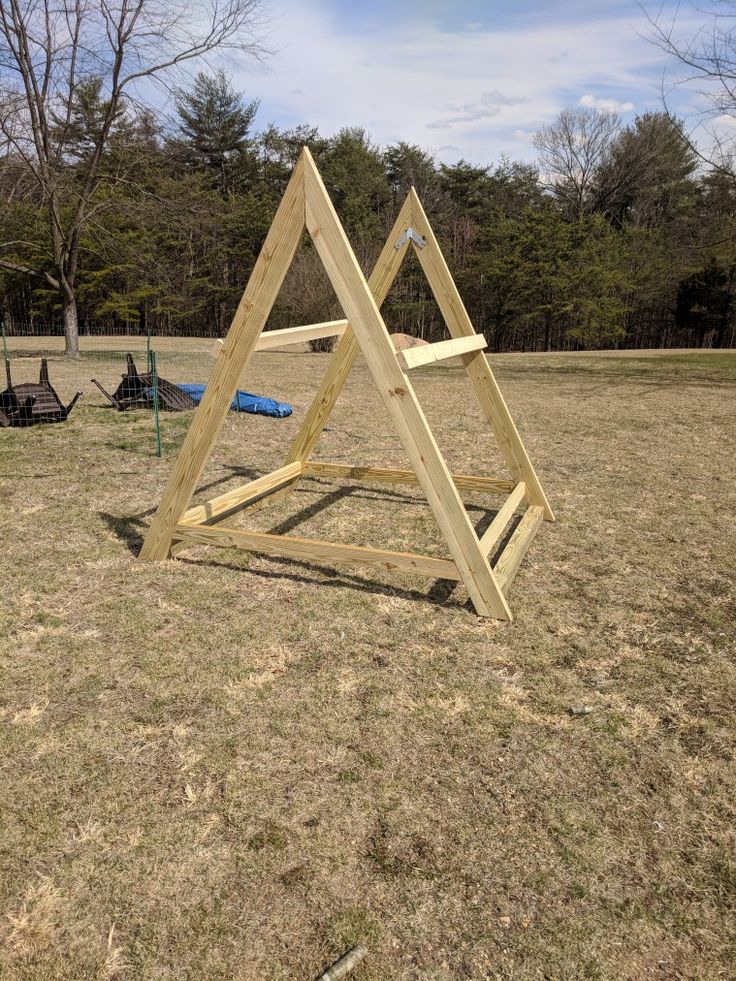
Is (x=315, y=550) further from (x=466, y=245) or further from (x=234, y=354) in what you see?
(x=466, y=245)

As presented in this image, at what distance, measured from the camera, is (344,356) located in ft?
15.7

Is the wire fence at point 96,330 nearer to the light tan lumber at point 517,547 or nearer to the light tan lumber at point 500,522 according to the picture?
the light tan lumber at point 500,522

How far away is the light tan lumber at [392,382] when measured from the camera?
312cm

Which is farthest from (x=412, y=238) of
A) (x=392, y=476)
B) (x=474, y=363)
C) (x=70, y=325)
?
(x=70, y=325)

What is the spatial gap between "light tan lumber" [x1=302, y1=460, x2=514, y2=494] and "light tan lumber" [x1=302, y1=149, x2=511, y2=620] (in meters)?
1.64

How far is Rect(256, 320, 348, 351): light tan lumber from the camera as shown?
3762 mm

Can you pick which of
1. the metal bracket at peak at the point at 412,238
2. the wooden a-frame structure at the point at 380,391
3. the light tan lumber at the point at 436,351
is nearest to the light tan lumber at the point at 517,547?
the wooden a-frame structure at the point at 380,391

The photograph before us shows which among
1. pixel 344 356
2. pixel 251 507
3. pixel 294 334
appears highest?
pixel 294 334

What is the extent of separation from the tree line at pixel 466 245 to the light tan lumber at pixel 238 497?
794 inches

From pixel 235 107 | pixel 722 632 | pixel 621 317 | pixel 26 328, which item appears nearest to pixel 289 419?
pixel 722 632

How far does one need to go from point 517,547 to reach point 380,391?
4.71 feet

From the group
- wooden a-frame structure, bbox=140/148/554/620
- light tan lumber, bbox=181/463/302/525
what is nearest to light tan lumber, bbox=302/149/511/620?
wooden a-frame structure, bbox=140/148/554/620

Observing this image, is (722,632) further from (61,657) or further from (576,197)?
(576,197)

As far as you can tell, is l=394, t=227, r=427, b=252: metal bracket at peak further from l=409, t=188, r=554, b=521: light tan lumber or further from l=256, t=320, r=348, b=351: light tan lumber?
l=256, t=320, r=348, b=351: light tan lumber
